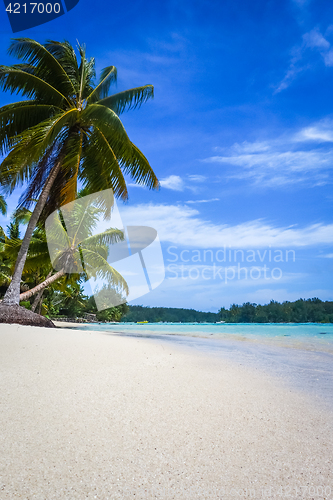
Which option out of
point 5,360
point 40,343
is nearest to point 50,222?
point 40,343

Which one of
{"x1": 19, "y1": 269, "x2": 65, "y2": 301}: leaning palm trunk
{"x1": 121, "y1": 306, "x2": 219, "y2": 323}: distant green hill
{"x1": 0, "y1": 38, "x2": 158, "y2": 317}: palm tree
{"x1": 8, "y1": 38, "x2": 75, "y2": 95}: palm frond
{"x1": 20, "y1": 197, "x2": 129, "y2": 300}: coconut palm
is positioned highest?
{"x1": 8, "y1": 38, "x2": 75, "y2": 95}: palm frond

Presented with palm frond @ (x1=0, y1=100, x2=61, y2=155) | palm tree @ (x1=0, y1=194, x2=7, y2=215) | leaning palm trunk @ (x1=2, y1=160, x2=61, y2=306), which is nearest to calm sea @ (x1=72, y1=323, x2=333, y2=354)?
leaning palm trunk @ (x1=2, y1=160, x2=61, y2=306)

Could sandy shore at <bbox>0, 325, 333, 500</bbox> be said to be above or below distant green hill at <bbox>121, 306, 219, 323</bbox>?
above

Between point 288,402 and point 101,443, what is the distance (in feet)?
5.21

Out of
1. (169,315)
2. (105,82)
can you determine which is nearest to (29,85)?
(105,82)

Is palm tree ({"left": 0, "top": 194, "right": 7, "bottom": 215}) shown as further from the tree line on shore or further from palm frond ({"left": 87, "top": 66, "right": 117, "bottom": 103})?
the tree line on shore

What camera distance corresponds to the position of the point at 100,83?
10.9 metres

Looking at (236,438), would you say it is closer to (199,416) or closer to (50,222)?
(199,416)

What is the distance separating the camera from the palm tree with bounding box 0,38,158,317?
9.04 metres

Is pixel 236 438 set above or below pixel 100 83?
below

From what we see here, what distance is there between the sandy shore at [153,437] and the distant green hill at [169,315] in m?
84.8

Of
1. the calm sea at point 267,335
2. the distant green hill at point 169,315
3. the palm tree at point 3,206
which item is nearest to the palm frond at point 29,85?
the calm sea at point 267,335

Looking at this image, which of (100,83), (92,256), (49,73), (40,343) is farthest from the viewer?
(92,256)

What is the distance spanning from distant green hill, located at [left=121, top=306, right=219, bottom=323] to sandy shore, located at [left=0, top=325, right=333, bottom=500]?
8483cm
